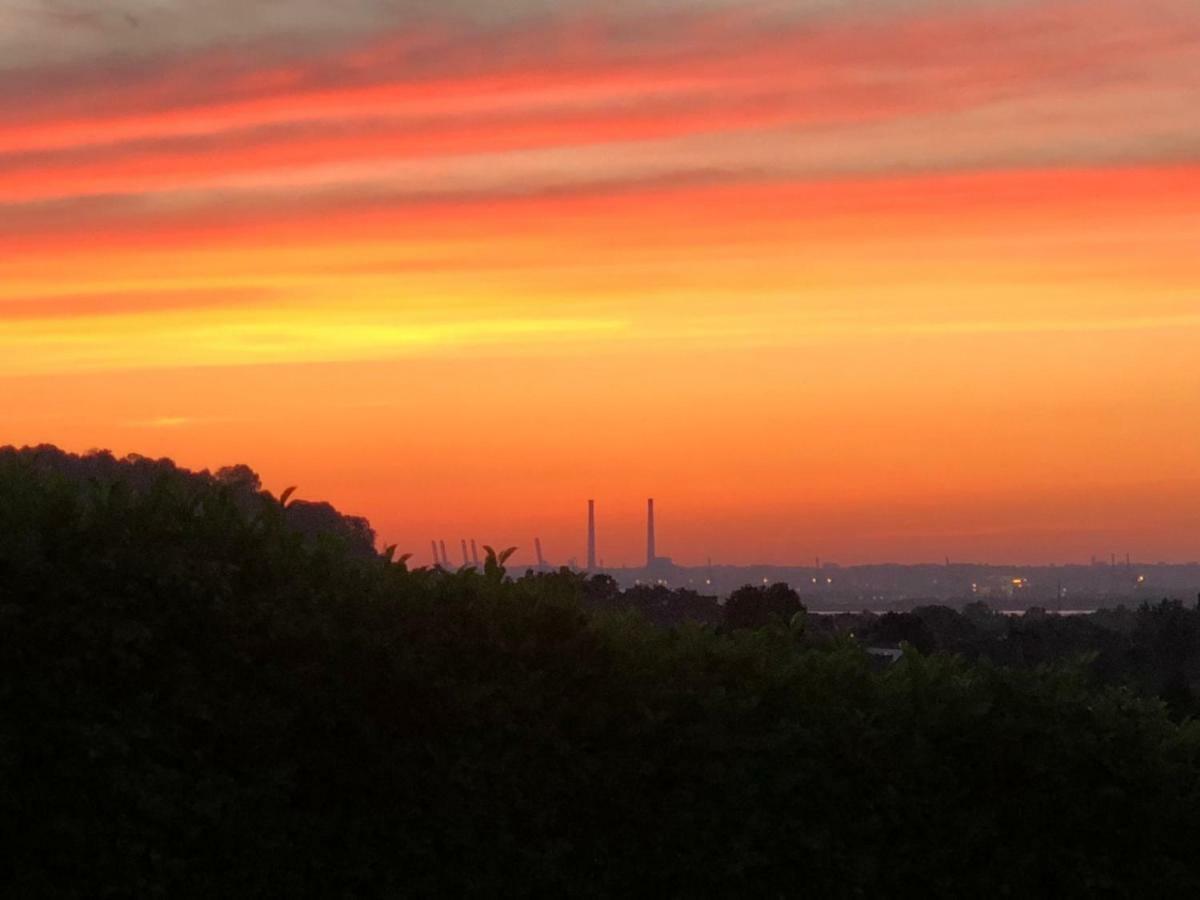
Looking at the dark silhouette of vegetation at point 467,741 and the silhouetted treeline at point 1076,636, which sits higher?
the dark silhouette of vegetation at point 467,741

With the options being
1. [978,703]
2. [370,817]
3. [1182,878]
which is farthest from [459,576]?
[1182,878]

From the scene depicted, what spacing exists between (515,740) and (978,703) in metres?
3.23

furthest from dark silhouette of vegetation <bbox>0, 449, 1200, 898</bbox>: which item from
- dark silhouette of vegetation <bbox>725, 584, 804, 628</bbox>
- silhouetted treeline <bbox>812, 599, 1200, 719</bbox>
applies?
silhouetted treeline <bbox>812, 599, 1200, 719</bbox>

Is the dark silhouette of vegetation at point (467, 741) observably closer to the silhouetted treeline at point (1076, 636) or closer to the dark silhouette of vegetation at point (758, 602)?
the dark silhouette of vegetation at point (758, 602)

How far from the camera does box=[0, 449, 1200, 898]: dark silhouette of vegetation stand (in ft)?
23.9

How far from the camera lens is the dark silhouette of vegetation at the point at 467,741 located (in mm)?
7297

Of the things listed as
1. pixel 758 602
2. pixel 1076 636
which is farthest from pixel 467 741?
pixel 1076 636

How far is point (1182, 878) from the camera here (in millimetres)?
10539

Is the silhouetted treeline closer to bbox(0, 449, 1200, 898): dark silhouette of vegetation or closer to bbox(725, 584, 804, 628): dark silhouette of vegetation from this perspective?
bbox(725, 584, 804, 628): dark silhouette of vegetation

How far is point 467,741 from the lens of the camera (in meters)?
8.26

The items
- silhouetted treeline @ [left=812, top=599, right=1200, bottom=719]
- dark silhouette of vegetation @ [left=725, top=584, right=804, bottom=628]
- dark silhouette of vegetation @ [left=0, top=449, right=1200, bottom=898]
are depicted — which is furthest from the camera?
silhouetted treeline @ [left=812, top=599, right=1200, bottom=719]

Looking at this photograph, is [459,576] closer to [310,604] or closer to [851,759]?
[310,604]

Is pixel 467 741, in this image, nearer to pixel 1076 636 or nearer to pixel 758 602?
pixel 758 602

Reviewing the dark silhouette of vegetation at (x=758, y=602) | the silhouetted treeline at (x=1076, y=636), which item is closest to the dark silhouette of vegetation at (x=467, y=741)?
the dark silhouette of vegetation at (x=758, y=602)
